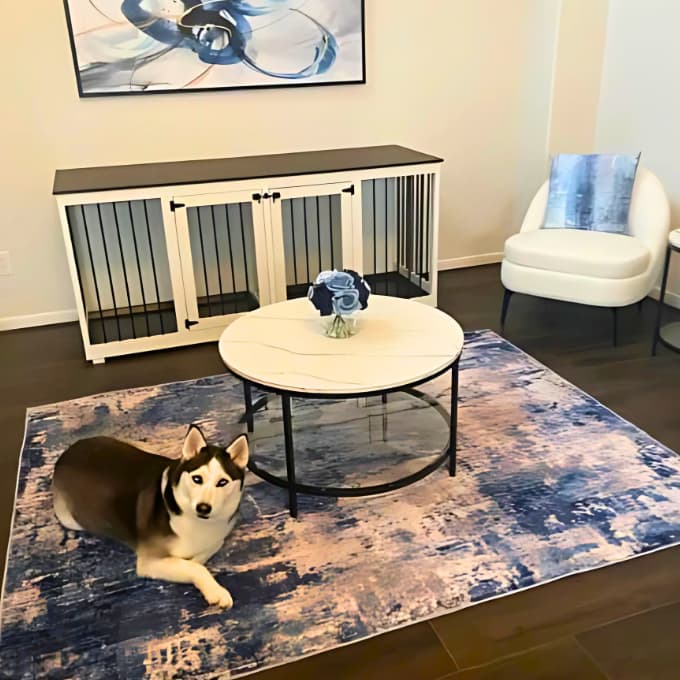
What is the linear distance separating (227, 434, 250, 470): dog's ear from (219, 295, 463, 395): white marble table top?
20cm

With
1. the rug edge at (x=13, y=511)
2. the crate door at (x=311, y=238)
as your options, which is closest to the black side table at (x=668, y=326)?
the crate door at (x=311, y=238)

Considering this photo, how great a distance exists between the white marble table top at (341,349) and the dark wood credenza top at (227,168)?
3.25 ft

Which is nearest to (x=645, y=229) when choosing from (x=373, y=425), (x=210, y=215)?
(x=373, y=425)

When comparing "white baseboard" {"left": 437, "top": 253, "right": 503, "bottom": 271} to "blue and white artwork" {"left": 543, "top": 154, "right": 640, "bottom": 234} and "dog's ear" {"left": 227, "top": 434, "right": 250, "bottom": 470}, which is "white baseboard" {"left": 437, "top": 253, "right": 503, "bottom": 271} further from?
"dog's ear" {"left": 227, "top": 434, "right": 250, "bottom": 470}

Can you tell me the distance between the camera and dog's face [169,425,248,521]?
5.75 ft

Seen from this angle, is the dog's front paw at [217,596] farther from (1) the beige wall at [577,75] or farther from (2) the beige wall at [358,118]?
(1) the beige wall at [577,75]

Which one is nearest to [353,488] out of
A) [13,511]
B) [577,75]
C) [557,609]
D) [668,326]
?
[557,609]

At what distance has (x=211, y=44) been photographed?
3.44 metres

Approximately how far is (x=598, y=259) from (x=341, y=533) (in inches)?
71.4

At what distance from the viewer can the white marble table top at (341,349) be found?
1.97m

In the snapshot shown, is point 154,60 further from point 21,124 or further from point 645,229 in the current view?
point 645,229

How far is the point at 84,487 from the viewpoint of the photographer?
1.98 metres

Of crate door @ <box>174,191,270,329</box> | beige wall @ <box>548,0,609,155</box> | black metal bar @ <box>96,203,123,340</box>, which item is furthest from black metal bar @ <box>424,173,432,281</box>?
black metal bar @ <box>96,203,123,340</box>

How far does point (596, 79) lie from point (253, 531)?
11.1ft
